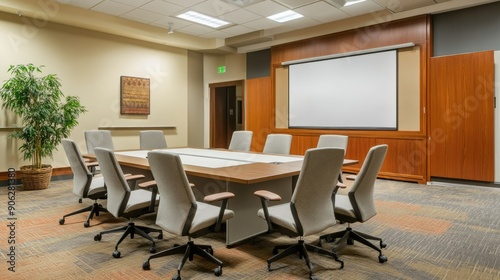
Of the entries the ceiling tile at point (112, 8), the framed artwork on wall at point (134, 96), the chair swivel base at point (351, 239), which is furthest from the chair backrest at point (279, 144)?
the framed artwork on wall at point (134, 96)

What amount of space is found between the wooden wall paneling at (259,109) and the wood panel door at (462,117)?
11.4 ft

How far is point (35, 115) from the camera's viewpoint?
5219 millimetres

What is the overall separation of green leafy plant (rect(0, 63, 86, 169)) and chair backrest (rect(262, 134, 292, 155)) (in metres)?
3.42

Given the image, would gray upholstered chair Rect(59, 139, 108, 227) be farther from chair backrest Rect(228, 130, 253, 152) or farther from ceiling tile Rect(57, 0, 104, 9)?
ceiling tile Rect(57, 0, 104, 9)

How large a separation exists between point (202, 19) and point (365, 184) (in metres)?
5.22

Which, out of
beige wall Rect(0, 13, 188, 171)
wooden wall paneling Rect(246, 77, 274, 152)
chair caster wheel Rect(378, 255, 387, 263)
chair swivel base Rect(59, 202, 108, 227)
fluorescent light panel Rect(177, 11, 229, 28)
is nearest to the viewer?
chair caster wheel Rect(378, 255, 387, 263)

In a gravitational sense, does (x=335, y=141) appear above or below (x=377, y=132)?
below

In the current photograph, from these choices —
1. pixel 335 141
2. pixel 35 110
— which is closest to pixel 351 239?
pixel 335 141

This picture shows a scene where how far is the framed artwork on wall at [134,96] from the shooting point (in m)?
7.16

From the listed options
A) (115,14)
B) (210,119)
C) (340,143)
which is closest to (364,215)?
(340,143)

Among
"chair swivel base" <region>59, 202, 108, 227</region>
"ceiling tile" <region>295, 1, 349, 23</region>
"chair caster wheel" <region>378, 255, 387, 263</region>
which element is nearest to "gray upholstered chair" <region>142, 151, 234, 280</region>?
"chair caster wheel" <region>378, 255, 387, 263</region>

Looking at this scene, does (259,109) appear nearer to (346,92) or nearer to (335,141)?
(346,92)

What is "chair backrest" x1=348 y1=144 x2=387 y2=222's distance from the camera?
2469 mm

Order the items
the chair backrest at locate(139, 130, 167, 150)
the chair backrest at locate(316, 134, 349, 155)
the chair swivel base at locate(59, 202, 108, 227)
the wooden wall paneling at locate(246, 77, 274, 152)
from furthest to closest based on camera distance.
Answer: the wooden wall paneling at locate(246, 77, 274, 152) < the chair backrest at locate(139, 130, 167, 150) < the chair backrest at locate(316, 134, 349, 155) < the chair swivel base at locate(59, 202, 108, 227)
